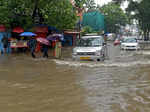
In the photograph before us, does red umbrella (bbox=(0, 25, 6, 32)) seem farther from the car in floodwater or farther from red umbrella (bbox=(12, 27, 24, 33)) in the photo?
the car in floodwater

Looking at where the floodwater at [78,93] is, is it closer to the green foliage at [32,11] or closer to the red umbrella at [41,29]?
the green foliage at [32,11]

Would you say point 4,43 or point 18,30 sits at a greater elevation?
point 18,30

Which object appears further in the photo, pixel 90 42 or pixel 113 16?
pixel 113 16

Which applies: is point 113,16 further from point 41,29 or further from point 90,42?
point 90,42

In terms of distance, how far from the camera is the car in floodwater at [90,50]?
42.5 feet

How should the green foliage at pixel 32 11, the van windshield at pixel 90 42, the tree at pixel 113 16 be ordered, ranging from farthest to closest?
the tree at pixel 113 16 → the green foliage at pixel 32 11 → the van windshield at pixel 90 42

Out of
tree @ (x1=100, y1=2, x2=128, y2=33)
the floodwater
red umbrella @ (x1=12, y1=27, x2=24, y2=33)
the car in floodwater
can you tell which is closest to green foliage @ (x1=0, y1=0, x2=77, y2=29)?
red umbrella @ (x1=12, y1=27, x2=24, y2=33)

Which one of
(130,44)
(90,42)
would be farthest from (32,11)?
(130,44)

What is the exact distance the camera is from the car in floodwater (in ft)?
42.5

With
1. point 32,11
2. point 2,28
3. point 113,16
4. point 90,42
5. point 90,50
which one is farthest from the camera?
point 113,16

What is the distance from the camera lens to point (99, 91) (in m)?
6.84

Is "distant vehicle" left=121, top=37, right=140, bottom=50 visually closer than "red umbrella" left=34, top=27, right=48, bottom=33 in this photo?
No

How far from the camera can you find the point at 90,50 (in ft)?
42.6

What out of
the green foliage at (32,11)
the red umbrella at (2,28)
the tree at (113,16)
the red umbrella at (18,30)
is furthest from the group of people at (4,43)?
the tree at (113,16)
